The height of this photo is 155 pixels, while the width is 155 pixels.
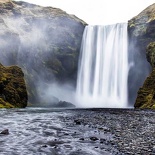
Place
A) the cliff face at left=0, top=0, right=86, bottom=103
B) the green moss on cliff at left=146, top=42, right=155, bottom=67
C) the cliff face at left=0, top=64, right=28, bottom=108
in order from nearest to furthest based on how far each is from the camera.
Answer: the cliff face at left=0, top=64, right=28, bottom=108 < the green moss on cliff at left=146, top=42, right=155, bottom=67 < the cliff face at left=0, top=0, right=86, bottom=103

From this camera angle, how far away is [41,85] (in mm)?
117812

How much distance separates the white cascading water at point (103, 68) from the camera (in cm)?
10738

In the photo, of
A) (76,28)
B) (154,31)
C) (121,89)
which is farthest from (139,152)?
(76,28)

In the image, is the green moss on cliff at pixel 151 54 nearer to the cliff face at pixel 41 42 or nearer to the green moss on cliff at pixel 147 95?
the green moss on cliff at pixel 147 95

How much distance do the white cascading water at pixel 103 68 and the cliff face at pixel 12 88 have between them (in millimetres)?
37791

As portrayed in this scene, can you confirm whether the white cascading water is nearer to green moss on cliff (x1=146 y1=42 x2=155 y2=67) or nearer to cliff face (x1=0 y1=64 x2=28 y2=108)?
green moss on cliff (x1=146 y1=42 x2=155 y2=67)

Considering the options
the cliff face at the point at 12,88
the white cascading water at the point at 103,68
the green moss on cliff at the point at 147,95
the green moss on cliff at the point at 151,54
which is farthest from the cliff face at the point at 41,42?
the green moss on cliff at the point at 147,95

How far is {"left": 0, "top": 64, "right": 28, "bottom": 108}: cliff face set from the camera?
72050 mm

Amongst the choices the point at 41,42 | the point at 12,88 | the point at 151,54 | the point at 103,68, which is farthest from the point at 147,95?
the point at 41,42

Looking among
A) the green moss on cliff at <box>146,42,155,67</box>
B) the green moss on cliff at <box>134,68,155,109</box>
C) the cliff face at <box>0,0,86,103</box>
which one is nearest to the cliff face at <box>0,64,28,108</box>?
the cliff face at <box>0,0,86,103</box>

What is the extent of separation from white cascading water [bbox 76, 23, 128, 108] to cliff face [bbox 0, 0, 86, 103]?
Result: 687 cm

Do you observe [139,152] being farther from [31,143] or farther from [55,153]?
[31,143]

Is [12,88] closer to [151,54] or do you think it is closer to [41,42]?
[151,54]

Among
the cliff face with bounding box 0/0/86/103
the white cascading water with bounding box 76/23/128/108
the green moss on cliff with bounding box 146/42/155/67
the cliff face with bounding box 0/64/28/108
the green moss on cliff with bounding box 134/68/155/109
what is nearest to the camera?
the green moss on cliff with bounding box 134/68/155/109
